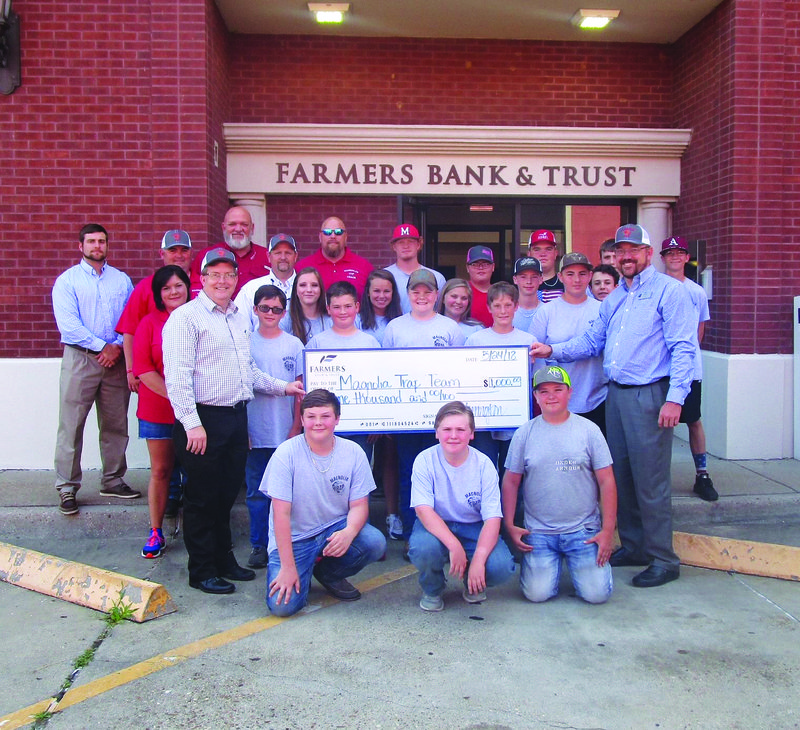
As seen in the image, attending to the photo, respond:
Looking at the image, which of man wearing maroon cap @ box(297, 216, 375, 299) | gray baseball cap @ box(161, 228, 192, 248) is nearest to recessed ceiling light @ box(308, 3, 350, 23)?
man wearing maroon cap @ box(297, 216, 375, 299)

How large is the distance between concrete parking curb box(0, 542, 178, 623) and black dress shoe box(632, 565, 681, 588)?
271 centimetres

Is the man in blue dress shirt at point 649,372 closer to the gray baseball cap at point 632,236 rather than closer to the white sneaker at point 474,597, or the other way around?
the gray baseball cap at point 632,236

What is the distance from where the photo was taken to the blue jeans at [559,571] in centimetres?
452

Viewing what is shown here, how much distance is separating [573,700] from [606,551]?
1.23 meters

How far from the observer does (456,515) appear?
453cm

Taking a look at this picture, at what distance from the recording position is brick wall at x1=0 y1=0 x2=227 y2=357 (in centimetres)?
715

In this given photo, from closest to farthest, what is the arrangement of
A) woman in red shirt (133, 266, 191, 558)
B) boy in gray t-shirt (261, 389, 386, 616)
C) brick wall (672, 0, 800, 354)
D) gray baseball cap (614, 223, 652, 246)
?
1. boy in gray t-shirt (261, 389, 386, 616)
2. gray baseball cap (614, 223, 652, 246)
3. woman in red shirt (133, 266, 191, 558)
4. brick wall (672, 0, 800, 354)

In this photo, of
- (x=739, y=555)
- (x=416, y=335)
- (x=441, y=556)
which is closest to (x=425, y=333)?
(x=416, y=335)

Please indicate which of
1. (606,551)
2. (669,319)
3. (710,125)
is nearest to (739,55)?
(710,125)

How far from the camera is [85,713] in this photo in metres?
3.36

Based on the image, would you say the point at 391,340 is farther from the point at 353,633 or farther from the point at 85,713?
the point at 85,713

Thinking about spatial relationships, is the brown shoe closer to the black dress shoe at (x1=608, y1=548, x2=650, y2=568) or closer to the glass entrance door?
the black dress shoe at (x1=608, y1=548, x2=650, y2=568)

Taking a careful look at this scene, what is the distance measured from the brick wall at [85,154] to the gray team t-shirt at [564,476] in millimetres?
3932

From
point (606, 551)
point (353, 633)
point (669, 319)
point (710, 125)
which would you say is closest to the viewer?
point (353, 633)
